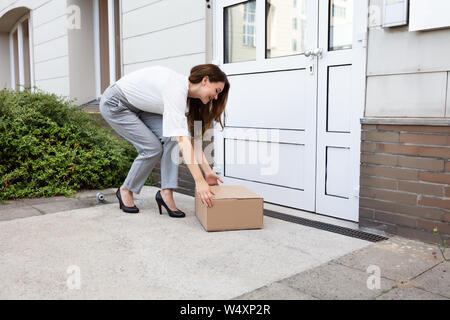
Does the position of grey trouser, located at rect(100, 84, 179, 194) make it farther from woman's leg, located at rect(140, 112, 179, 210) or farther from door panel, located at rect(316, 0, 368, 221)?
door panel, located at rect(316, 0, 368, 221)

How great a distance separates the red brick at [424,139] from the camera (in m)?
2.49

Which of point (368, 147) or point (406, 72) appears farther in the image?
point (368, 147)

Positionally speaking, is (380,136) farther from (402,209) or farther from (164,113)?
(164,113)

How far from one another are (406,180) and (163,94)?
161cm

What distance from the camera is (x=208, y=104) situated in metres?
3.08

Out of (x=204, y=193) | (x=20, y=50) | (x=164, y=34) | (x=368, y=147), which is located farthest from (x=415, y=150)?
(x=20, y=50)

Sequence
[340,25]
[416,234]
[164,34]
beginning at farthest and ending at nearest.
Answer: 1. [164,34]
2. [340,25]
3. [416,234]

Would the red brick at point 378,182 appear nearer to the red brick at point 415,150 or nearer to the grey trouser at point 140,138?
the red brick at point 415,150

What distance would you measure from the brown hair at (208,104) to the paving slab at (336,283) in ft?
4.10

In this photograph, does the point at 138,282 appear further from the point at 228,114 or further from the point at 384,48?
the point at 228,114

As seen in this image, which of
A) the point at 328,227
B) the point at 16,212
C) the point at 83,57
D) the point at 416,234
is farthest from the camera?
the point at 83,57

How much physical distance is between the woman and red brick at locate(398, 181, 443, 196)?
1.21 meters

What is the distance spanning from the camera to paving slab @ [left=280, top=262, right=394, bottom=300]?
191 centimetres

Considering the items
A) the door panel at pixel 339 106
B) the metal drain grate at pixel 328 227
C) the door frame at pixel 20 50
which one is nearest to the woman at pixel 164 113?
the metal drain grate at pixel 328 227
